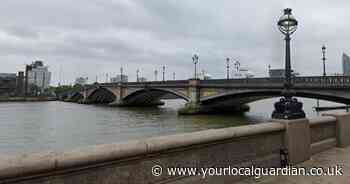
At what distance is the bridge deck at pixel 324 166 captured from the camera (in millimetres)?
4824

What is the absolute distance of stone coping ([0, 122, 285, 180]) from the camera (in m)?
2.68

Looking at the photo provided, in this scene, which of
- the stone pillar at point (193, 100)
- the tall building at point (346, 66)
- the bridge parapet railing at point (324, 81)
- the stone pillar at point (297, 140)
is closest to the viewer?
the stone pillar at point (297, 140)

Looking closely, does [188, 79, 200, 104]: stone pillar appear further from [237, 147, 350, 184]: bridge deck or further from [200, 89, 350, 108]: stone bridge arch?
[237, 147, 350, 184]: bridge deck

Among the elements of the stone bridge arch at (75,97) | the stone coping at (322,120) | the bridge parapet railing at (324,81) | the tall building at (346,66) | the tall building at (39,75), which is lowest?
the stone bridge arch at (75,97)

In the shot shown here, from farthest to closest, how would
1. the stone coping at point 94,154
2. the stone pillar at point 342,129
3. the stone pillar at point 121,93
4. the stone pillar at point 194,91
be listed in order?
the stone pillar at point 121,93 → the stone pillar at point 194,91 → the stone pillar at point 342,129 → the stone coping at point 94,154

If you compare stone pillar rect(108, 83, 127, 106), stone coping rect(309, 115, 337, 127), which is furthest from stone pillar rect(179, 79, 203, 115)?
stone coping rect(309, 115, 337, 127)

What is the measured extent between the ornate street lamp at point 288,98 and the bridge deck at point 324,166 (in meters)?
1.13

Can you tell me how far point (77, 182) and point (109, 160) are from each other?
443mm

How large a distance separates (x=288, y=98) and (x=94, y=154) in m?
5.13

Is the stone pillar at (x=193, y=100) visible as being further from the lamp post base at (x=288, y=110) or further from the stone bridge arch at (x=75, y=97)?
the stone bridge arch at (x=75, y=97)

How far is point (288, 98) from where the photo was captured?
6.48 meters

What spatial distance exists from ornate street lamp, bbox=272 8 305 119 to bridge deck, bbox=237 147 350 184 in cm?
113

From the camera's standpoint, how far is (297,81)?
29500 millimetres

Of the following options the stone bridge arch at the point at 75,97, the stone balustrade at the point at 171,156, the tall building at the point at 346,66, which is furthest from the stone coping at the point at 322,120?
the stone bridge arch at the point at 75,97
